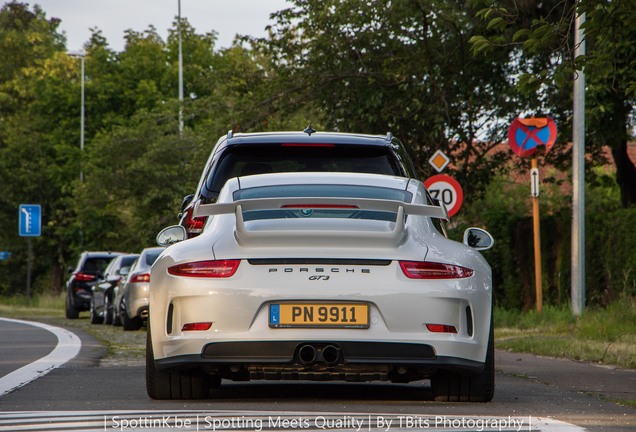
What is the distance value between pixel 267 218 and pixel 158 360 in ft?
3.54

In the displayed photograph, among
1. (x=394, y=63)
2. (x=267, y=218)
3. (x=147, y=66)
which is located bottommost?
(x=267, y=218)

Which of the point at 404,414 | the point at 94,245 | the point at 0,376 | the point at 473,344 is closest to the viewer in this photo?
the point at 404,414

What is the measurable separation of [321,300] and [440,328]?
0.72 metres

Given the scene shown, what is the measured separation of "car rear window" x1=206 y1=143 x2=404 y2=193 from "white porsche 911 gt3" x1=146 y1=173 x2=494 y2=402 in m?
2.25

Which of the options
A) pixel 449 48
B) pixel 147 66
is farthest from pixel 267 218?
pixel 147 66

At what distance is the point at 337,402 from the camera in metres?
8.62

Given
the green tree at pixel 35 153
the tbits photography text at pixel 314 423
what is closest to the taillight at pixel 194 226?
the tbits photography text at pixel 314 423

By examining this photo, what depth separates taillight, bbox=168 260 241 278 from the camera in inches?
324

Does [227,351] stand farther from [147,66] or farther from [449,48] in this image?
[147,66]

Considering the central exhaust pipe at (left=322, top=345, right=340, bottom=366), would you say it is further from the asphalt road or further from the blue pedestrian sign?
the blue pedestrian sign

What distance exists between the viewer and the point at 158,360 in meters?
8.62

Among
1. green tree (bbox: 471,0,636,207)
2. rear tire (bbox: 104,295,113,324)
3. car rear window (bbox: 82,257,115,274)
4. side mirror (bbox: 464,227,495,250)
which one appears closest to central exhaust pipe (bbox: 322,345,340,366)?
side mirror (bbox: 464,227,495,250)

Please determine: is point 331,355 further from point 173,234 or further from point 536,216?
point 536,216

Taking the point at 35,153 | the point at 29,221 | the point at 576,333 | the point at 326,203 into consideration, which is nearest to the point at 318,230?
the point at 326,203
